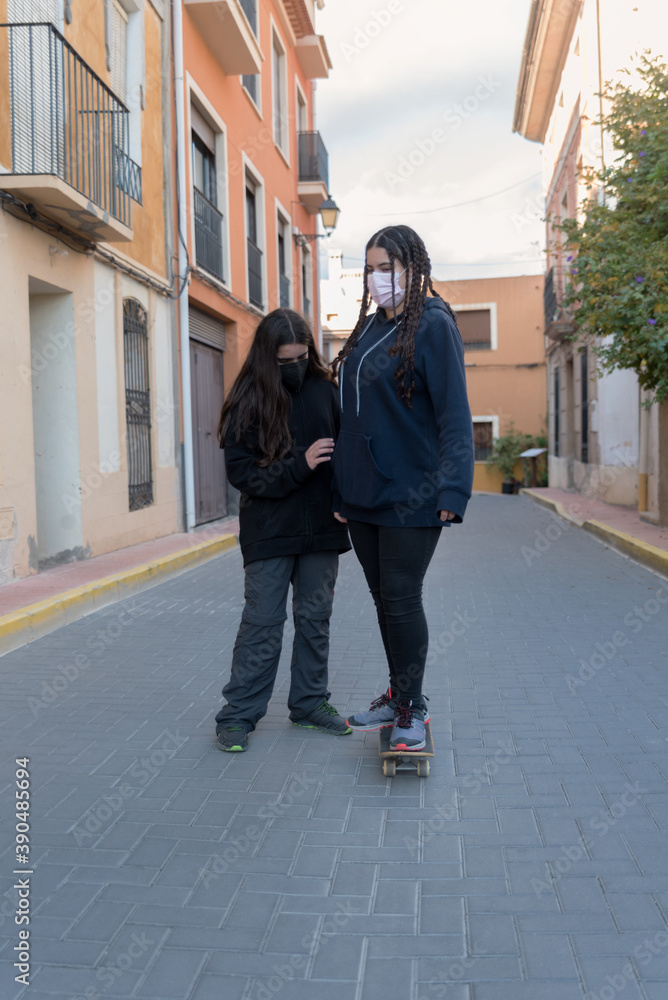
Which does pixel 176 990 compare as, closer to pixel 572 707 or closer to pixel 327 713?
pixel 327 713

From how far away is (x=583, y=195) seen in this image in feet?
61.8

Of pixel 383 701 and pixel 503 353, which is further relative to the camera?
pixel 503 353

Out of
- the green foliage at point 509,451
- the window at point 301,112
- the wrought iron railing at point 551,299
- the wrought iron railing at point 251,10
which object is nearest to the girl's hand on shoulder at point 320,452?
the wrought iron railing at point 251,10

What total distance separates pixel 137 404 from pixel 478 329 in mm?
25942

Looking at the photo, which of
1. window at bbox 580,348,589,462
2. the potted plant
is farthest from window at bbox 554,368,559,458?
the potted plant

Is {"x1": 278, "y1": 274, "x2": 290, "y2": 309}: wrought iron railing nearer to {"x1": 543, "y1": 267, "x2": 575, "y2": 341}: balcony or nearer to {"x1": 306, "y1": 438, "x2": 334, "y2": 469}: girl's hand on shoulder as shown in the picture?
{"x1": 543, "y1": 267, "x2": 575, "y2": 341}: balcony

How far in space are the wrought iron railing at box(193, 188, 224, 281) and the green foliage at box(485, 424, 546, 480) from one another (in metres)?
19.9

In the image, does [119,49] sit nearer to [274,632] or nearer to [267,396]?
[267,396]

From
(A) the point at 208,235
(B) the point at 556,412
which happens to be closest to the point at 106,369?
(A) the point at 208,235

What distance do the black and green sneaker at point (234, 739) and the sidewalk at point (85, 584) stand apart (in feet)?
7.60

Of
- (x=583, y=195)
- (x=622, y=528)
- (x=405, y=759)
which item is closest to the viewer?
(x=405, y=759)

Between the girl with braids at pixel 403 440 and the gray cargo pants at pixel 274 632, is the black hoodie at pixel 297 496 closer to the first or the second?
the gray cargo pants at pixel 274 632

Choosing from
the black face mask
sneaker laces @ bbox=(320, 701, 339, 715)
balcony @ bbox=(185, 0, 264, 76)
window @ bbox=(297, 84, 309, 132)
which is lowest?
sneaker laces @ bbox=(320, 701, 339, 715)

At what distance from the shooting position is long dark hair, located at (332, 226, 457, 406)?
9.93ft
